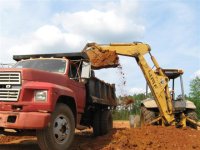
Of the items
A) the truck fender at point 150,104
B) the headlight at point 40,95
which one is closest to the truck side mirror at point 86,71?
the headlight at point 40,95

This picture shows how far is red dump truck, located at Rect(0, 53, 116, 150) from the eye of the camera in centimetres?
754

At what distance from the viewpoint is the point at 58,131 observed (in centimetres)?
810

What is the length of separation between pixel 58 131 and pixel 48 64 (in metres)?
2.45

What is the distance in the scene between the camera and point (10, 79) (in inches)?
308

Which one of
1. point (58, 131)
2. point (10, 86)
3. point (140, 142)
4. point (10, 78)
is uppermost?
point (10, 78)

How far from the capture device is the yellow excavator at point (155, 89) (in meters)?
14.0

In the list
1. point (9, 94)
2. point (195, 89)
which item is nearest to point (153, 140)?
point (9, 94)

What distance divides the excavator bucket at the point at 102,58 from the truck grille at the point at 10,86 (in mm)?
5724

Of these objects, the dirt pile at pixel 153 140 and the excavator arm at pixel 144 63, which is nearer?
the dirt pile at pixel 153 140

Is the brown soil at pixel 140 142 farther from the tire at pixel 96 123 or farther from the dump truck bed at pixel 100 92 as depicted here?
the tire at pixel 96 123

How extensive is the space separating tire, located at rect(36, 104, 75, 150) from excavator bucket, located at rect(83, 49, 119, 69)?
4972 millimetres

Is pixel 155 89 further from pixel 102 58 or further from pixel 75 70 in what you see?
pixel 75 70

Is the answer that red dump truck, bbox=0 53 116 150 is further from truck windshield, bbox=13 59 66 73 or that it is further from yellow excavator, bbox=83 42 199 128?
yellow excavator, bbox=83 42 199 128

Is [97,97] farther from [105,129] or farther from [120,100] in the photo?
[120,100]
